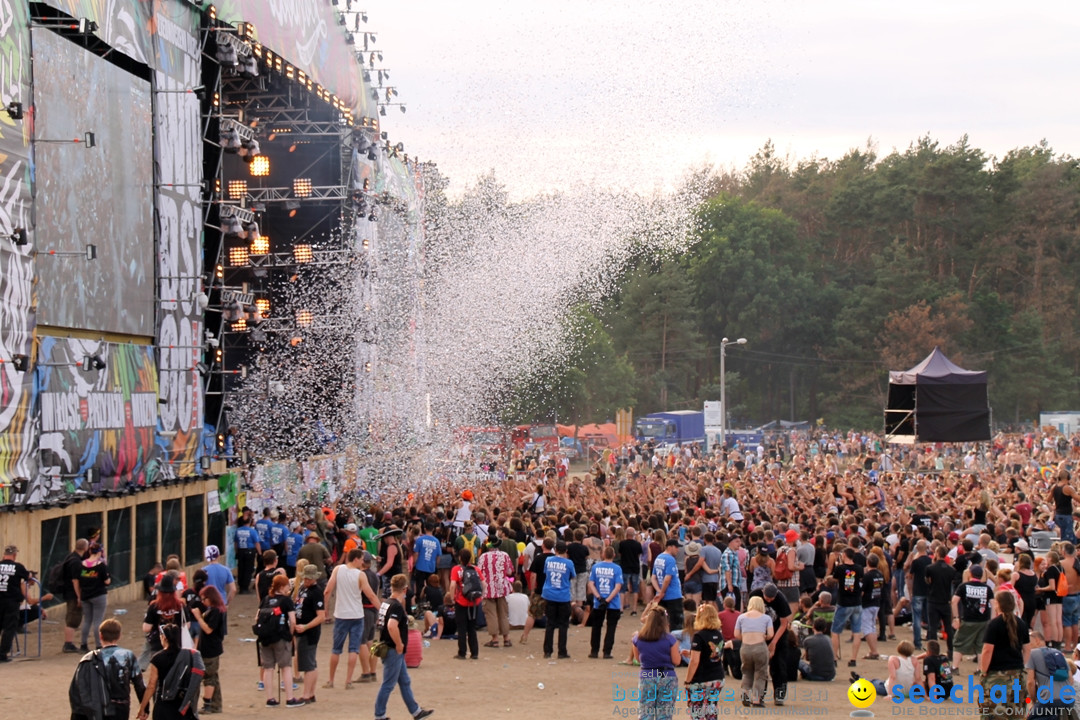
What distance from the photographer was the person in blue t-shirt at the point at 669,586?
41.2ft

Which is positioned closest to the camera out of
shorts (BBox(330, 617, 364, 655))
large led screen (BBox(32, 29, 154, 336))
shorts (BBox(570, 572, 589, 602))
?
shorts (BBox(330, 617, 364, 655))

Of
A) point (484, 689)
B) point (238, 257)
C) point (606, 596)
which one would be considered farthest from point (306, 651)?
point (238, 257)

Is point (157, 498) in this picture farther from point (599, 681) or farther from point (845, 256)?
point (845, 256)

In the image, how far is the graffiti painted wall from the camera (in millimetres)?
14500

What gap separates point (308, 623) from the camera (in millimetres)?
10617

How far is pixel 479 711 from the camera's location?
10469 millimetres

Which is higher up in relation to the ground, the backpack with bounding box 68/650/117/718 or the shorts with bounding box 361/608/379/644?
the backpack with bounding box 68/650/117/718

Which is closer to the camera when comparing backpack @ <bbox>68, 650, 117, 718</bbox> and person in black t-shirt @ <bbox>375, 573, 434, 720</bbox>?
backpack @ <bbox>68, 650, 117, 718</bbox>

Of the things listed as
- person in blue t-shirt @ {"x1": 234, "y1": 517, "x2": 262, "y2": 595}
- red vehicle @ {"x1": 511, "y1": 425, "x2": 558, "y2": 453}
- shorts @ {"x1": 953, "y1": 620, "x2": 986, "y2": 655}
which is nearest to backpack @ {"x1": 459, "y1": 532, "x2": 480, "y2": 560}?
person in blue t-shirt @ {"x1": 234, "y1": 517, "x2": 262, "y2": 595}

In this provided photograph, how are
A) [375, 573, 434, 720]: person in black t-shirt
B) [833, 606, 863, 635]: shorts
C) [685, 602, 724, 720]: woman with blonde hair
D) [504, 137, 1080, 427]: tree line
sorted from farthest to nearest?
[504, 137, 1080, 427]: tree line < [833, 606, 863, 635]: shorts < [375, 573, 434, 720]: person in black t-shirt < [685, 602, 724, 720]: woman with blonde hair

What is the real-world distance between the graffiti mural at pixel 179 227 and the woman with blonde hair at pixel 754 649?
11.2 metres

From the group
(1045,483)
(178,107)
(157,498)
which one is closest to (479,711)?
(157,498)

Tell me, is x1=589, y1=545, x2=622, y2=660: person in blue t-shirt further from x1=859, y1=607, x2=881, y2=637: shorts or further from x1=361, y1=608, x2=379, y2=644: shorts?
x1=859, y1=607, x2=881, y2=637: shorts

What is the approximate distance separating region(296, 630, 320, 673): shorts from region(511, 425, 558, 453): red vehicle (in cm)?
3196
